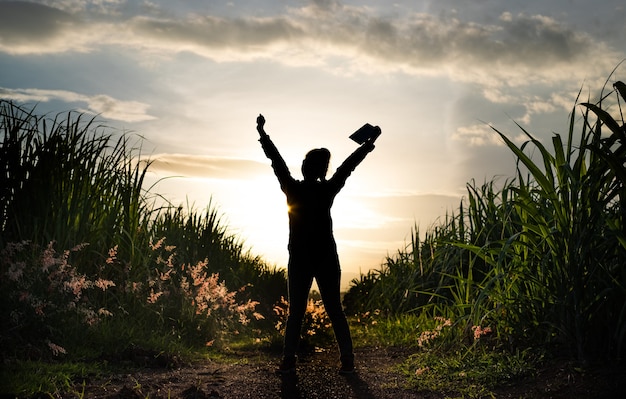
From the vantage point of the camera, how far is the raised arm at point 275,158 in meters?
6.68

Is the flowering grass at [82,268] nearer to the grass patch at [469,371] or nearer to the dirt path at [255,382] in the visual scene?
the dirt path at [255,382]

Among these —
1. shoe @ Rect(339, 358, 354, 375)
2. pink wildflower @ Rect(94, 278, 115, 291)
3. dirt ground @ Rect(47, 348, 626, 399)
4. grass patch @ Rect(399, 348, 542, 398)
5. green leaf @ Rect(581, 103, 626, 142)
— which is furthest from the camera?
pink wildflower @ Rect(94, 278, 115, 291)

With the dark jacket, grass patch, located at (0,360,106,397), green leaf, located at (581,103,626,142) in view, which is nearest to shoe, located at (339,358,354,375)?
the dark jacket

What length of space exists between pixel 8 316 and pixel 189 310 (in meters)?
2.71

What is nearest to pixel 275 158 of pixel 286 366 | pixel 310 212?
pixel 310 212

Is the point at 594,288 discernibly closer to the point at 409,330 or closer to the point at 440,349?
the point at 440,349

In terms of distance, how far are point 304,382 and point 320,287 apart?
0.96 metres

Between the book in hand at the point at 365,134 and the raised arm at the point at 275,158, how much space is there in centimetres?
83

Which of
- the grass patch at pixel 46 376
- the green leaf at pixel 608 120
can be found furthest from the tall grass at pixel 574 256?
the grass patch at pixel 46 376

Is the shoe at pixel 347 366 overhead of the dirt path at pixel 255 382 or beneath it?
overhead

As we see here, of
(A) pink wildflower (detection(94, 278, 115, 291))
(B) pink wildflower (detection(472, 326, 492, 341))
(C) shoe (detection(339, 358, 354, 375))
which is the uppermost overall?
(A) pink wildflower (detection(94, 278, 115, 291))

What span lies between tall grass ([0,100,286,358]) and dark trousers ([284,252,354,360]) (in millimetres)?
1832

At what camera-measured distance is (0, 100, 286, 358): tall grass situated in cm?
656

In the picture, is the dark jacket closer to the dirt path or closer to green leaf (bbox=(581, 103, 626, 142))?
the dirt path
